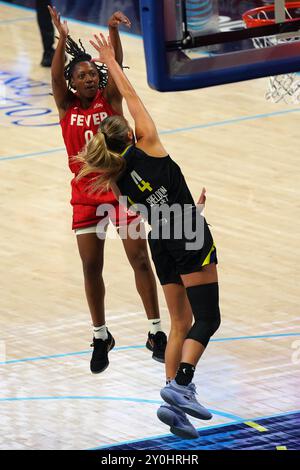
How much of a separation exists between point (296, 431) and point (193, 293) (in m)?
1.08

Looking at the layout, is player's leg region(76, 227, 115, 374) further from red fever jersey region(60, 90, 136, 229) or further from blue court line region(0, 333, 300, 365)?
blue court line region(0, 333, 300, 365)

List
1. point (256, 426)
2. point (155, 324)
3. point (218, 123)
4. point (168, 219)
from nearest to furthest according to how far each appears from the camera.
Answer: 1. point (168, 219)
2. point (256, 426)
3. point (155, 324)
4. point (218, 123)

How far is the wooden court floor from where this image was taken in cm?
791

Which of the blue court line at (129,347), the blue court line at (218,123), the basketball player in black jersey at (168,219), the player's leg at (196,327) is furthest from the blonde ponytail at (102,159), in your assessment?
the blue court line at (218,123)

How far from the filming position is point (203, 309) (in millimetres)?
7070

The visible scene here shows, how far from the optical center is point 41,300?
973 cm

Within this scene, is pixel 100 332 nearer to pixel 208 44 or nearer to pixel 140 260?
pixel 140 260

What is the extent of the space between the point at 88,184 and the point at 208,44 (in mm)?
1133

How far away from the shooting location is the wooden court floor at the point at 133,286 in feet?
26.0

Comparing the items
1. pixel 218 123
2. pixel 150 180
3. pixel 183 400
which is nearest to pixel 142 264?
pixel 150 180

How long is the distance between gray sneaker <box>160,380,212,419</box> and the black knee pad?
281mm
